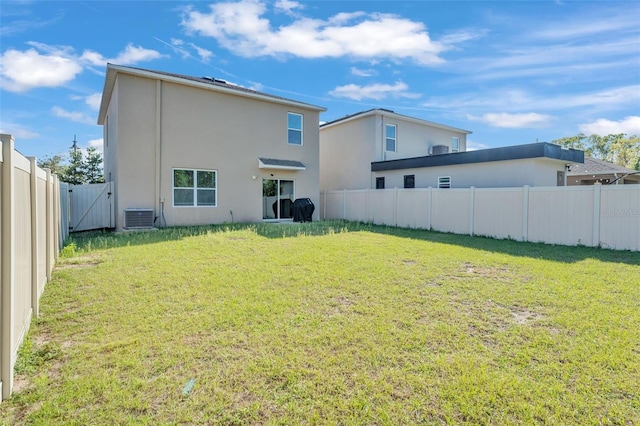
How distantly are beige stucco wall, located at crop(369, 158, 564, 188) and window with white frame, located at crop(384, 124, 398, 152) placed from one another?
3528mm

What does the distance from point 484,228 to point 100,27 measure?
51.1 feet

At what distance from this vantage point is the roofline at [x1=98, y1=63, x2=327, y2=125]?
39.5 feet

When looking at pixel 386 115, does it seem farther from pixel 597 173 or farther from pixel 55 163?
pixel 55 163

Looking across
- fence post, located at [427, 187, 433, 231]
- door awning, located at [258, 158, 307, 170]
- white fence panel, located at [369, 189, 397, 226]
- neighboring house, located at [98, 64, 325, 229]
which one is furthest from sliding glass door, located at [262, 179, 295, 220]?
fence post, located at [427, 187, 433, 231]

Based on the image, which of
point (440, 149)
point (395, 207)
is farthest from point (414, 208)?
point (440, 149)

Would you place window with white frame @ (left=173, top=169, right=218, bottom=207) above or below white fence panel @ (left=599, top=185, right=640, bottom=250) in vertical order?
above

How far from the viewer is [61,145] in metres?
29.5

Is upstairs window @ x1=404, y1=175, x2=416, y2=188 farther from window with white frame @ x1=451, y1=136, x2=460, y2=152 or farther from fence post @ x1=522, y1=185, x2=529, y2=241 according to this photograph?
window with white frame @ x1=451, y1=136, x2=460, y2=152

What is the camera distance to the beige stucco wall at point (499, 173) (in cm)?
1276

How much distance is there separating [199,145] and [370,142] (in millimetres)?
9483

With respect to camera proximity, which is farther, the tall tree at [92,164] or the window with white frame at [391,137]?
the tall tree at [92,164]

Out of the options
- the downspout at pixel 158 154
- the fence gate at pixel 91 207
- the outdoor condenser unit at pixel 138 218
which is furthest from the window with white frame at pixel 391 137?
the fence gate at pixel 91 207

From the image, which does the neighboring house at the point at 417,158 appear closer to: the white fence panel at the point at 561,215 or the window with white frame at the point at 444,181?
the window with white frame at the point at 444,181

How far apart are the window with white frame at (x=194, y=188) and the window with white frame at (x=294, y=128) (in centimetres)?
430
